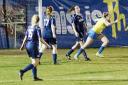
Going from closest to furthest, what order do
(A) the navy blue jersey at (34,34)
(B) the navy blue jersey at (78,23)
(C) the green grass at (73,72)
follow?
(C) the green grass at (73,72), (A) the navy blue jersey at (34,34), (B) the navy blue jersey at (78,23)

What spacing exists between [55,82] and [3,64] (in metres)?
5.33

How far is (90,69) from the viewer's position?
17.9m

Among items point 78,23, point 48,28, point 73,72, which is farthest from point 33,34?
point 78,23

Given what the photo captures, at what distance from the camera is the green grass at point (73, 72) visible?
1482 centimetres

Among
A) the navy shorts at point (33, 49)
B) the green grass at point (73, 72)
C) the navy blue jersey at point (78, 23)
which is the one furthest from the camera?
the navy blue jersey at point (78, 23)

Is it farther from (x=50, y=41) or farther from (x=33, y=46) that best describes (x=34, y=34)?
(x=50, y=41)

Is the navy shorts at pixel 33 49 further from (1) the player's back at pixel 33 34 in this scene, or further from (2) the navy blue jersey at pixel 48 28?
(2) the navy blue jersey at pixel 48 28

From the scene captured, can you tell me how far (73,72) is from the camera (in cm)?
1711

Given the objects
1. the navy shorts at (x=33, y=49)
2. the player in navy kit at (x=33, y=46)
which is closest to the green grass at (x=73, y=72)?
the player in navy kit at (x=33, y=46)

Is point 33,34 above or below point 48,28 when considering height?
above

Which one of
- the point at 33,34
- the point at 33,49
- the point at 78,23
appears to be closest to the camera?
the point at 33,49

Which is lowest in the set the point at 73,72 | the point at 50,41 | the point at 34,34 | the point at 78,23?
the point at 73,72

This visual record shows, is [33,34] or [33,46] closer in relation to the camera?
[33,46]

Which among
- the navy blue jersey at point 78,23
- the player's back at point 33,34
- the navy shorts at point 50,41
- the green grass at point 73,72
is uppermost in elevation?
the player's back at point 33,34
